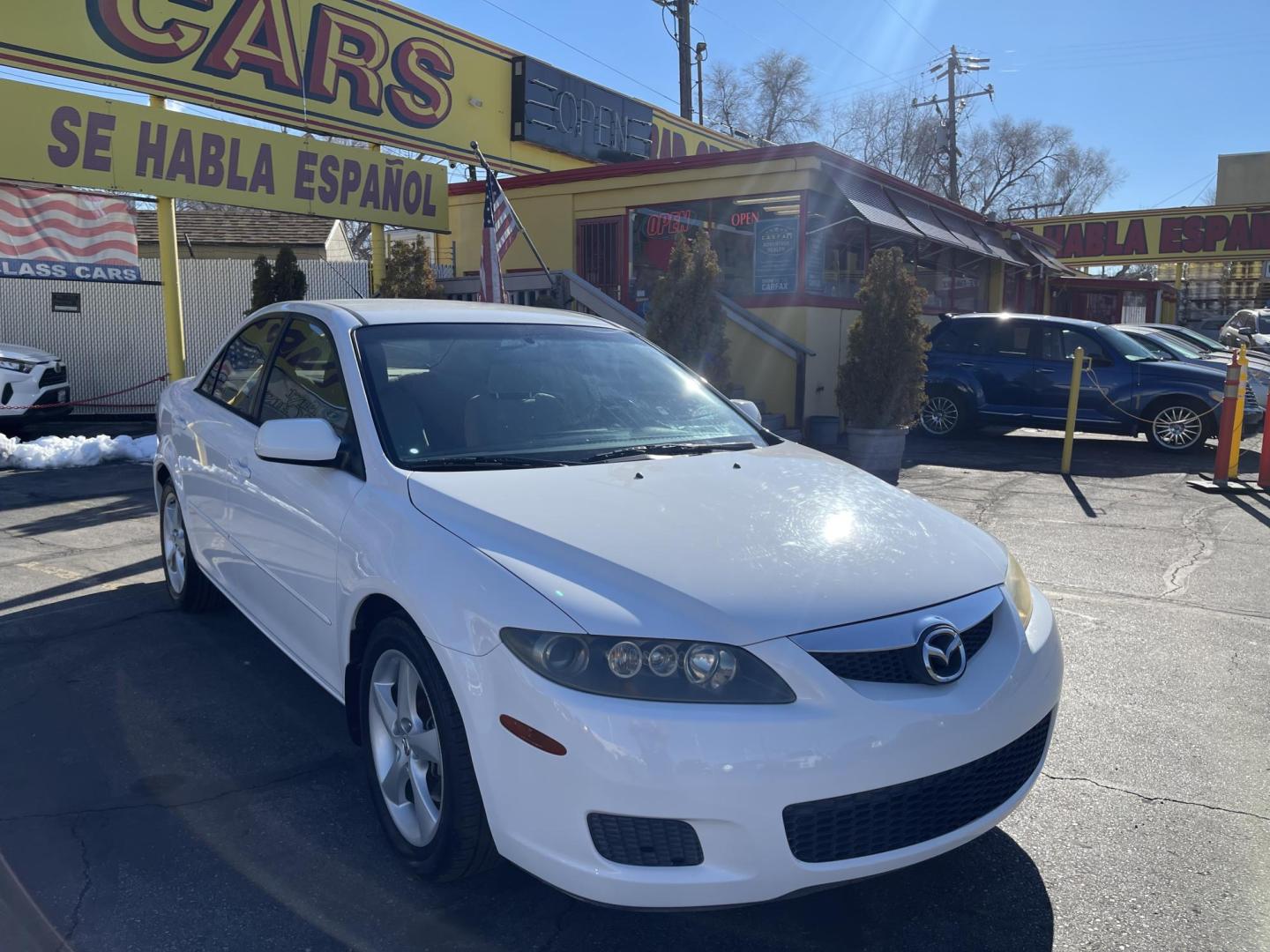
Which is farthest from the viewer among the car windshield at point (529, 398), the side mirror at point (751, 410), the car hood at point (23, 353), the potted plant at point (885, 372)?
the car hood at point (23, 353)

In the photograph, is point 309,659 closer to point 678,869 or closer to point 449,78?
point 678,869

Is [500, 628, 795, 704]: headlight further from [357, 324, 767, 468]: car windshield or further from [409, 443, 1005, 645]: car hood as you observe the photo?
[357, 324, 767, 468]: car windshield

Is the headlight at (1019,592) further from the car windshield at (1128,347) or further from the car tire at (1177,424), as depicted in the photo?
the car windshield at (1128,347)

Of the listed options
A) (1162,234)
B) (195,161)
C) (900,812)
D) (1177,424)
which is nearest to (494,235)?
(195,161)

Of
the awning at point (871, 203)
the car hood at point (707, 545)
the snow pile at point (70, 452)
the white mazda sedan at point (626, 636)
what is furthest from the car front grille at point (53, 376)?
the car hood at point (707, 545)

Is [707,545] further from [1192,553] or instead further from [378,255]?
[378,255]

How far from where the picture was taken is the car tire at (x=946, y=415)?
42.1ft

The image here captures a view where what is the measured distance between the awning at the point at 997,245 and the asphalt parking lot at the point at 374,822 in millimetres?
15031

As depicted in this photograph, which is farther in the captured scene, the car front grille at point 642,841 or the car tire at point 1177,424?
the car tire at point 1177,424

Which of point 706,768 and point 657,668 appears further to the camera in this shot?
point 657,668

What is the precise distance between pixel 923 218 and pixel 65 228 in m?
12.3

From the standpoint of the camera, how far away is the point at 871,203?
14.1 meters

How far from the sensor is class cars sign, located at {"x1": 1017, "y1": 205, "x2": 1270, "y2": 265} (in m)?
32.0

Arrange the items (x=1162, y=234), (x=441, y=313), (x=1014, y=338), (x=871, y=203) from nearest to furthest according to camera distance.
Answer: (x=441, y=313), (x=1014, y=338), (x=871, y=203), (x=1162, y=234)
